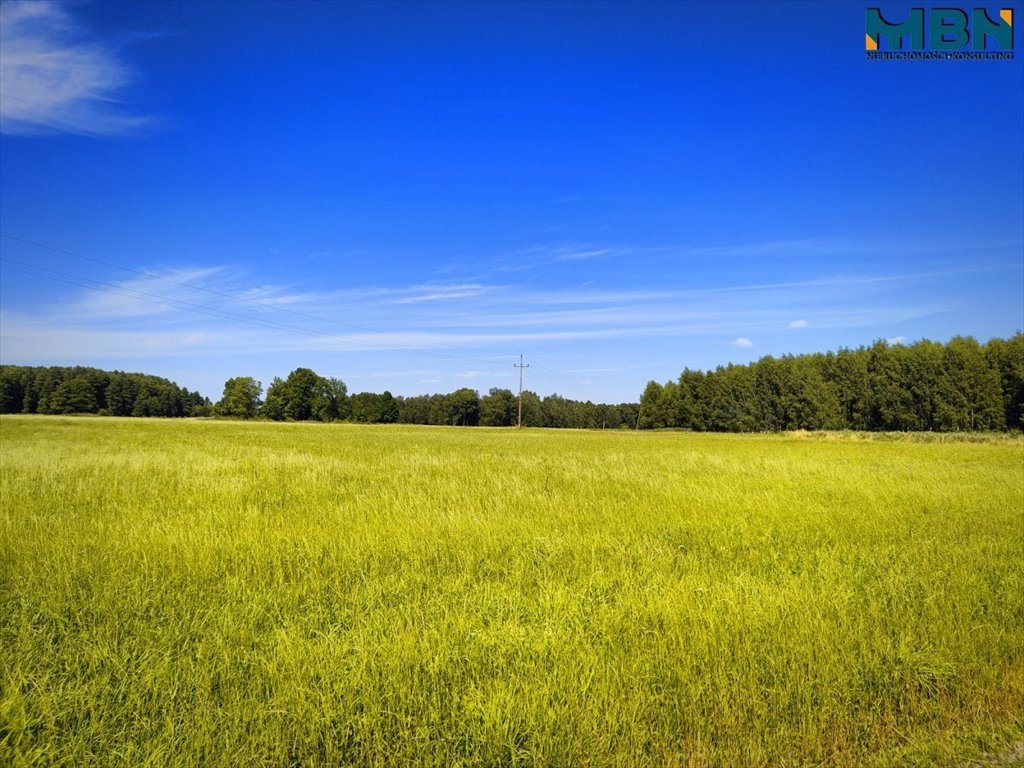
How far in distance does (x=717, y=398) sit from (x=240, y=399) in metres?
114

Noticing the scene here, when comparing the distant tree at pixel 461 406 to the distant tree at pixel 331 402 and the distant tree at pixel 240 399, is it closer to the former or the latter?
the distant tree at pixel 331 402

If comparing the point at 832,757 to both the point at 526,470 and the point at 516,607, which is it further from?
the point at 526,470

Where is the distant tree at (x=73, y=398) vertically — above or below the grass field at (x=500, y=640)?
above

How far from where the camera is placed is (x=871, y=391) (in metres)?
78.1

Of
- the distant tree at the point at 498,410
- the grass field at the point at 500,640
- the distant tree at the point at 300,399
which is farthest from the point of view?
the distant tree at the point at 498,410

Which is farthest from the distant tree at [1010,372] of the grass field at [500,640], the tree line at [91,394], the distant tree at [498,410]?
the tree line at [91,394]

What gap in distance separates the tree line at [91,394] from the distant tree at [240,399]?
43.5 feet

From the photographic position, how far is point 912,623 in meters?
4.91

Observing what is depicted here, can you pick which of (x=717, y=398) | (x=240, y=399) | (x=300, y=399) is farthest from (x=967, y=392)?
(x=240, y=399)

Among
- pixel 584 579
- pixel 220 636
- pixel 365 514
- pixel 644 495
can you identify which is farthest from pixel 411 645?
pixel 644 495

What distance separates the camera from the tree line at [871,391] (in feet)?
219

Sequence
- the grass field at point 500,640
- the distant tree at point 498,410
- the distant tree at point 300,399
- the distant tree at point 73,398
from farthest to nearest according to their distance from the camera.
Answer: the distant tree at point 498,410, the distant tree at point 300,399, the distant tree at point 73,398, the grass field at point 500,640

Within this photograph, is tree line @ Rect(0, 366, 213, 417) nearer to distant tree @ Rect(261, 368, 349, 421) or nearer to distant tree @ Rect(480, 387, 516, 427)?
distant tree @ Rect(261, 368, 349, 421)

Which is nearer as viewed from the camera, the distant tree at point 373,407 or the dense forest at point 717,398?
the dense forest at point 717,398
